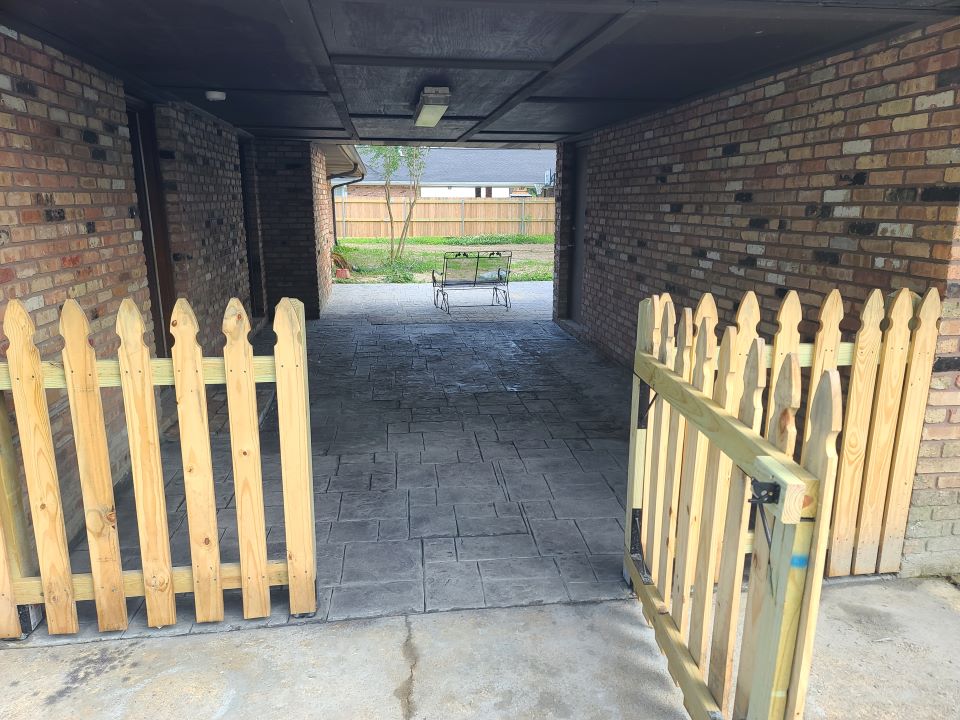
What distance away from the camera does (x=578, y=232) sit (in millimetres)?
8914

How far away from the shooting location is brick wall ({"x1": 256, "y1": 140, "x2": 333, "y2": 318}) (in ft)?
30.9

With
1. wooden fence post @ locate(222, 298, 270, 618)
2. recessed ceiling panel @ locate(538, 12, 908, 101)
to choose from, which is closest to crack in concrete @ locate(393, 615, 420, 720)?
wooden fence post @ locate(222, 298, 270, 618)

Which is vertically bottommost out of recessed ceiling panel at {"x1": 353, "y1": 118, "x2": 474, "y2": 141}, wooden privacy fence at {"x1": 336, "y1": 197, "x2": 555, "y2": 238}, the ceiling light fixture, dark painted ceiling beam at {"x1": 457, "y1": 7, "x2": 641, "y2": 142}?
wooden privacy fence at {"x1": 336, "y1": 197, "x2": 555, "y2": 238}

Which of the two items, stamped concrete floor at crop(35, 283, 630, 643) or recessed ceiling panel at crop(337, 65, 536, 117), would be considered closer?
A: stamped concrete floor at crop(35, 283, 630, 643)

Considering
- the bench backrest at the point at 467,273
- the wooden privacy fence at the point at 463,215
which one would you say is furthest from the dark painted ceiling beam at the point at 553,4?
the wooden privacy fence at the point at 463,215

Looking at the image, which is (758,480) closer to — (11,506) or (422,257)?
(11,506)

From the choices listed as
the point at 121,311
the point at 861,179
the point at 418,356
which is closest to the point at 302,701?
the point at 121,311

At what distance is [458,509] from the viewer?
3.64 m

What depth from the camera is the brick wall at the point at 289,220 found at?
941 centimetres

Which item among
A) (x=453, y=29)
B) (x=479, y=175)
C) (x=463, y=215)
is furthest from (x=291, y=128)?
(x=479, y=175)

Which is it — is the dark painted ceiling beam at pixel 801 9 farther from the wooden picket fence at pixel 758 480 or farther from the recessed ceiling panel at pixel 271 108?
the recessed ceiling panel at pixel 271 108

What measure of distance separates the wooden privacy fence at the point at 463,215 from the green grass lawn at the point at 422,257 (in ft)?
2.40

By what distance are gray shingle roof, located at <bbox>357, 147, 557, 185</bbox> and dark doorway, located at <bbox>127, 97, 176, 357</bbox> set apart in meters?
29.1

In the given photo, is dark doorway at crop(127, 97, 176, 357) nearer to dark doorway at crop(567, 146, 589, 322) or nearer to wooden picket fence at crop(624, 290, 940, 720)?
wooden picket fence at crop(624, 290, 940, 720)
